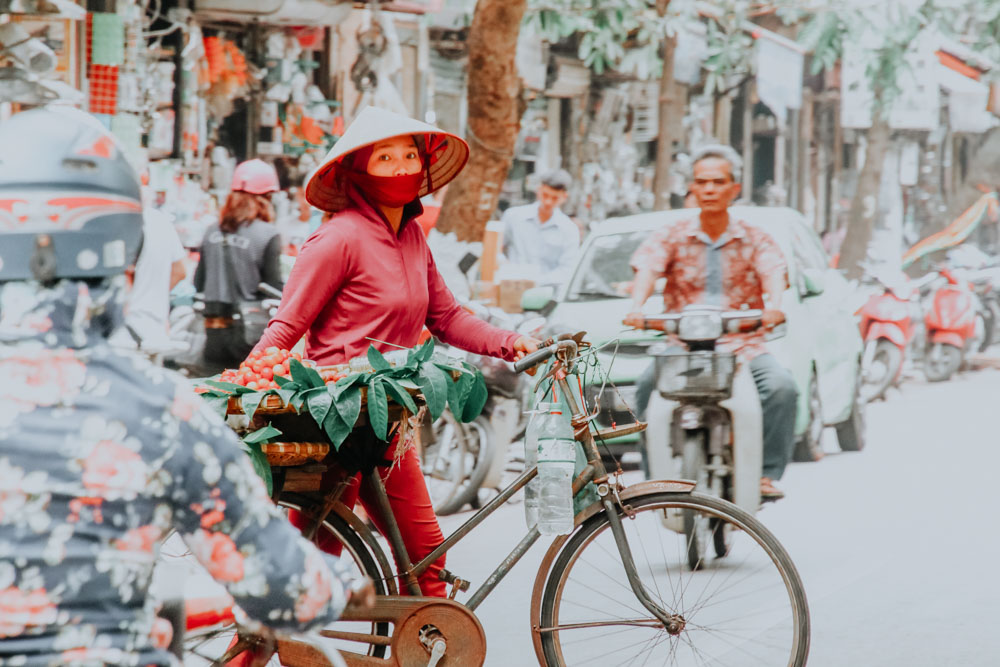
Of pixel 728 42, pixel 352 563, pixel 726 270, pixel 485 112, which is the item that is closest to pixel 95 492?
pixel 352 563

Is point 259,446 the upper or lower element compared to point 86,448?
lower

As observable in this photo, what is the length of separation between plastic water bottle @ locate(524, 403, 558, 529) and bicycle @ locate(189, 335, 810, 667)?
3cm

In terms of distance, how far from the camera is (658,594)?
4121mm

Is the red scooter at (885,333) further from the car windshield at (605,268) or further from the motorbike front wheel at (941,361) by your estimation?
the car windshield at (605,268)

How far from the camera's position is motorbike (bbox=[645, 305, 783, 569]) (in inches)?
238

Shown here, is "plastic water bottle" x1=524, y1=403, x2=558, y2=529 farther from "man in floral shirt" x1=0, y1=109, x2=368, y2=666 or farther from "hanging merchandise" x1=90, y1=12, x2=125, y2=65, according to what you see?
"hanging merchandise" x1=90, y1=12, x2=125, y2=65

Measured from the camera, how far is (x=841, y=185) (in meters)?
32.2

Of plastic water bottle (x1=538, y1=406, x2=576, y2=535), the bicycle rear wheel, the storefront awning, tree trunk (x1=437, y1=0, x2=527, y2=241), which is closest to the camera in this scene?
the bicycle rear wheel

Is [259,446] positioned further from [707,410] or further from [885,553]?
[885,553]

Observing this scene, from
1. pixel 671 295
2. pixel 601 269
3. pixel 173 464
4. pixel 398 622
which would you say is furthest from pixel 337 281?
pixel 601 269

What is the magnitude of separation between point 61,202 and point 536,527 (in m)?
2.30

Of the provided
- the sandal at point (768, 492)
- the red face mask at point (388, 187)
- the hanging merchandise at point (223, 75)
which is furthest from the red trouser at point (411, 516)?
the hanging merchandise at point (223, 75)

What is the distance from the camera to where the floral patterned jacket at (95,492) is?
1967 mm

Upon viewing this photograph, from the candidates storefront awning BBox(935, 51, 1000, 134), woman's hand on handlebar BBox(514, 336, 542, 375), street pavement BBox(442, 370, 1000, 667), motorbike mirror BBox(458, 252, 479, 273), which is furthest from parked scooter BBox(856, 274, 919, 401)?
storefront awning BBox(935, 51, 1000, 134)
